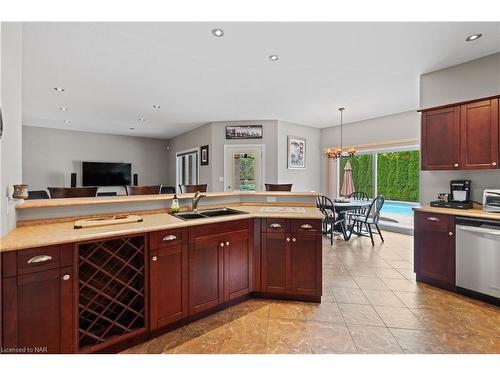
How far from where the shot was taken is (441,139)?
2.80m

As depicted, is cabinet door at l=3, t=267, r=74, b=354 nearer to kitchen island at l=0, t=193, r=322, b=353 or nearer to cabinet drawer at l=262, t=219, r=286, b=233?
kitchen island at l=0, t=193, r=322, b=353

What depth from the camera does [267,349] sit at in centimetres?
169

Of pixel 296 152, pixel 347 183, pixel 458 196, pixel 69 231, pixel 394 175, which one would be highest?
pixel 296 152

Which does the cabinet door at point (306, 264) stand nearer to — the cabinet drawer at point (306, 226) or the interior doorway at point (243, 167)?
the cabinet drawer at point (306, 226)

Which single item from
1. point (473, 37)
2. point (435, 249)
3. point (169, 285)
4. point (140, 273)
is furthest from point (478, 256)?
point (140, 273)

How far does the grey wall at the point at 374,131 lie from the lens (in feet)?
15.9

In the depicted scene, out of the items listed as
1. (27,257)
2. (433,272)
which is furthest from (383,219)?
(27,257)

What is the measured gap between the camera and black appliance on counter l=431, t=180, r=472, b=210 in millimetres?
2641

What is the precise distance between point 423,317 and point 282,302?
4.13 feet

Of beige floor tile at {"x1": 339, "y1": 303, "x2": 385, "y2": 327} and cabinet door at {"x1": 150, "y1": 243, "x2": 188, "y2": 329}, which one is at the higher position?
cabinet door at {"x1": 150, "y1": 243, "x2": 188, "y2": 329}

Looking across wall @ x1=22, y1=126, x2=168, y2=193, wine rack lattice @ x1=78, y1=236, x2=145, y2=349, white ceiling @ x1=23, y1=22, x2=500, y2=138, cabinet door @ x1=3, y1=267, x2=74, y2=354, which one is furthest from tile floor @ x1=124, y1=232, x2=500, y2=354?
wall @ x1=22, y1=126, x2=168, y2=193

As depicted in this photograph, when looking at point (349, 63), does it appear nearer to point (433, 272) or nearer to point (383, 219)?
point (433, 272)

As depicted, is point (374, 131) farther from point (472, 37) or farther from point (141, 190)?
point (141, 190)

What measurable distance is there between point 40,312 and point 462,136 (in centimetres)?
406
